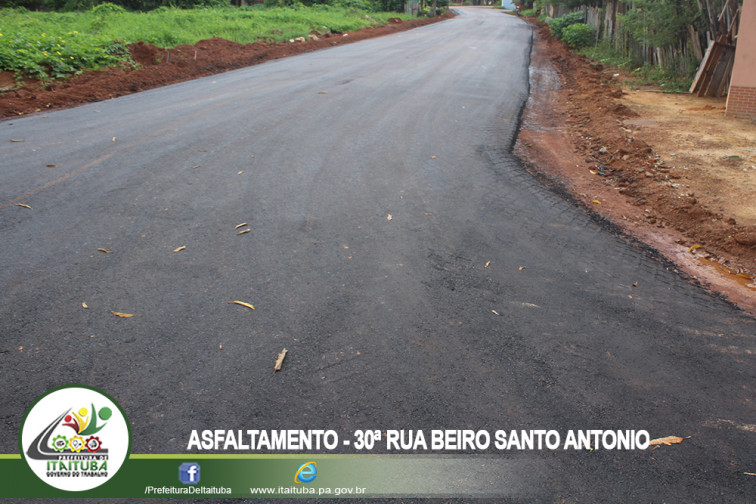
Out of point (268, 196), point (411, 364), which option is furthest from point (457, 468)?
point (268, 196)

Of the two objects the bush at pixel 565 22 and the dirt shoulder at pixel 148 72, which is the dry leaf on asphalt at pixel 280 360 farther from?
the bush at pixel 565 22

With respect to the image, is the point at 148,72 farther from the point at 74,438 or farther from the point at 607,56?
the point at 607,56

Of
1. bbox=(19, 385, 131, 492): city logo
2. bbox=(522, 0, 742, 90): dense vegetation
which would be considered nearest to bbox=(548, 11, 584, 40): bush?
bbox=(522, 0, 742, 90): dense vegetation

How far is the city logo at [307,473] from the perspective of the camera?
2.67 meters

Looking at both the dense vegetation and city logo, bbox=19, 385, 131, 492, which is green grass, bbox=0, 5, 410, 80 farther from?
the dense vegetation

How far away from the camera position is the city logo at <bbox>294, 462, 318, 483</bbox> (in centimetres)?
267

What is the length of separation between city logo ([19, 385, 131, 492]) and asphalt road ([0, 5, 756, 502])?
0.10 metres

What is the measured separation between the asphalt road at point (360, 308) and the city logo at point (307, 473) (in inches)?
10.1

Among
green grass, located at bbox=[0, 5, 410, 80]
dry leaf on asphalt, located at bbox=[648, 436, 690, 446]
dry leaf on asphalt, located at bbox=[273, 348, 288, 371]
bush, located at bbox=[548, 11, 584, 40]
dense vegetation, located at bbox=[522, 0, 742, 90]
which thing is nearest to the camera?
dry leaf on asphalt, located at bbox=[648, 436, 690, 446]

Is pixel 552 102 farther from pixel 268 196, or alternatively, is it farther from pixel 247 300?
pixel 247 300

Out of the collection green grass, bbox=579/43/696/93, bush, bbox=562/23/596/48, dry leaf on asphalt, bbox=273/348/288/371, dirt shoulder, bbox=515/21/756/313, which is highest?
bush, bbox=562/23/596/48

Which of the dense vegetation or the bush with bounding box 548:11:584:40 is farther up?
the bush with bounding box 548:11:584:40

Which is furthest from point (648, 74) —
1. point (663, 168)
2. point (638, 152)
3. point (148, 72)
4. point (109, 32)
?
point (109, 32)

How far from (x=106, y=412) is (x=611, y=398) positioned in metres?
2.98
